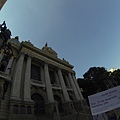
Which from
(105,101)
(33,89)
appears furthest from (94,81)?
(105,101)

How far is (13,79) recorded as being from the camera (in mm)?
12844

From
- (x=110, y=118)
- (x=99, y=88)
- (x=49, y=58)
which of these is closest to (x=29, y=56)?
(x=49, y=58)

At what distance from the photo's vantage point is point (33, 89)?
47.4ft

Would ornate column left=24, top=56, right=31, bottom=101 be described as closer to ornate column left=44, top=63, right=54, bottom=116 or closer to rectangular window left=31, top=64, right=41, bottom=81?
rectangular window left=31, top=64, right=41, bottom=81

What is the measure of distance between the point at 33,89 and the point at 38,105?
2.35 metres

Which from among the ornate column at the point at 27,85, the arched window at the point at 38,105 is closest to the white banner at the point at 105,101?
the ornate column at the point at 27,85

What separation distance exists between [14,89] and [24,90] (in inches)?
44.0

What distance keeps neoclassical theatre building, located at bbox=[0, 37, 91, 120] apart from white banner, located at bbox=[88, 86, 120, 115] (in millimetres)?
3133

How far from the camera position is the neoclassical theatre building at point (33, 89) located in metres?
9.84

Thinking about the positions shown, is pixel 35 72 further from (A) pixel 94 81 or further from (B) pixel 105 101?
(A) pixel 94 81

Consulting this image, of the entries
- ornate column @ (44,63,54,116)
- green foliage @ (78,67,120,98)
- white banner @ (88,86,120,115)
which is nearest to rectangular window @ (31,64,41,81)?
ornate column @ (44,63,54,116)

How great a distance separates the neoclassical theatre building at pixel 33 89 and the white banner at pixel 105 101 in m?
3.13

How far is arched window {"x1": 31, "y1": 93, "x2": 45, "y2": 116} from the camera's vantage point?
1200 cm

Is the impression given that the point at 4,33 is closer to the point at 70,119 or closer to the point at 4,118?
the point at 4,118
